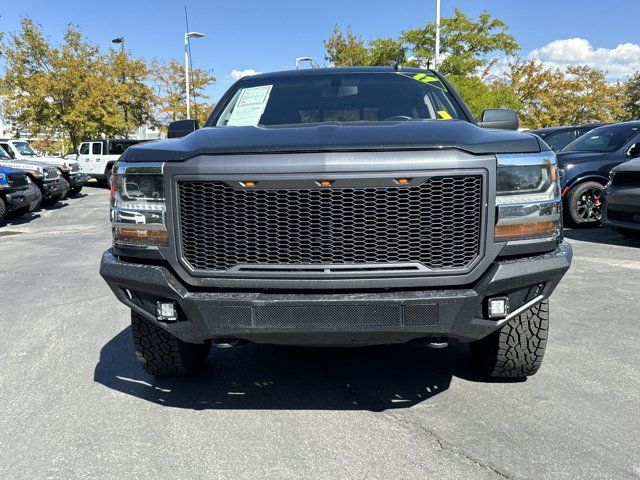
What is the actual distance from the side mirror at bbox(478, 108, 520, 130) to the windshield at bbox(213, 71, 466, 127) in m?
0.20

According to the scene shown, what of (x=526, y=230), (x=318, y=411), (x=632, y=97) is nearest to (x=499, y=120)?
(x=526, y=230)

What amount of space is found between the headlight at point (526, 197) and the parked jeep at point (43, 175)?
1444 centimetres

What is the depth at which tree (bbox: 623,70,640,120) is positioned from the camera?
48.9 m

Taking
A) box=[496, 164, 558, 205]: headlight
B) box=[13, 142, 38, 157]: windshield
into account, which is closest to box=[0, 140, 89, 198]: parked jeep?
box=[13, 142, 38, 157]: windshield

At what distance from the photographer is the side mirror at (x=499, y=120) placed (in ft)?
12.7

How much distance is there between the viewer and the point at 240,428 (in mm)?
2932

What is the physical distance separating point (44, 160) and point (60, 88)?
457 inches

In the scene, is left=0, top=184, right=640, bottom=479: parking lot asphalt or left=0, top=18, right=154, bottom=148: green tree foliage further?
left=0, top=18, right=154, bottom=148: green tree foliage

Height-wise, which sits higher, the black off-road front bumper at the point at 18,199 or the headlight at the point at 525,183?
the headlight at the point at 525,183

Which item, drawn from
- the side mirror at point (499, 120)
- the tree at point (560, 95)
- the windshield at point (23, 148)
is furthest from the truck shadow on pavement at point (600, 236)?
the tree at point (560, 95)

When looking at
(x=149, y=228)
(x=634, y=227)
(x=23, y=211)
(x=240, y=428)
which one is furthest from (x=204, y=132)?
(x=23, y=211)

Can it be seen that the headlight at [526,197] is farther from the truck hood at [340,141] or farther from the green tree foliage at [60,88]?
the green tree foliage at [60,88]

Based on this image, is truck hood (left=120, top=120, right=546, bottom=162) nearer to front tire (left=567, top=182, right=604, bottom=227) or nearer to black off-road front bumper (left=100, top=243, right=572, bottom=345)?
black off-road front bumper (left=100, top=243, right=572, bottom=345)

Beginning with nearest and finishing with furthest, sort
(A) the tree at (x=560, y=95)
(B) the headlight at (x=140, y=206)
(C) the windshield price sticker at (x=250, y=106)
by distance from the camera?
(B) the headlight at (x=140, y=206) < (C) the windshield price sticker at (x=250, y=106) < (A) the tree at (x=560, y=95)
